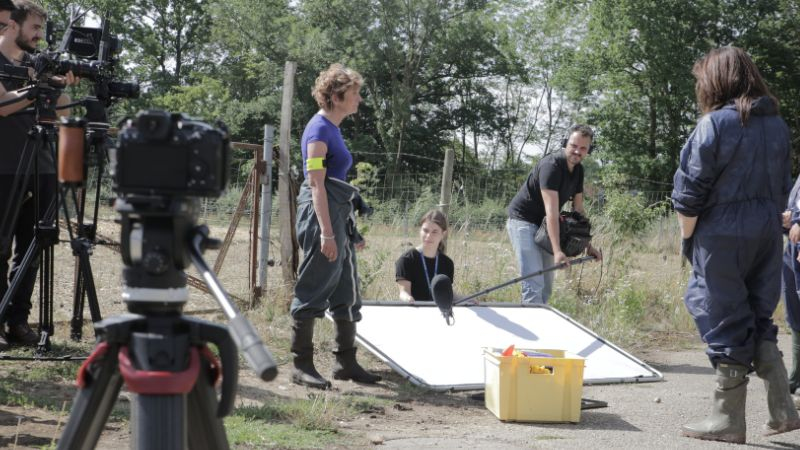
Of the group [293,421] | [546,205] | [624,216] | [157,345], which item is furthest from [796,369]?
[157,345]

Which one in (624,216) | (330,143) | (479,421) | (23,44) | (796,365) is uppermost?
(23,44)

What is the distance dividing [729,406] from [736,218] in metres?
0.88

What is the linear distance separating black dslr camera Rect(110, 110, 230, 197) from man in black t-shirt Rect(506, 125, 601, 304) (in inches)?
185

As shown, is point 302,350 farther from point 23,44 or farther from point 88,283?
point 23,44

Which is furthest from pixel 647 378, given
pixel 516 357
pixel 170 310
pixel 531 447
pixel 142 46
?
pixel 142 46

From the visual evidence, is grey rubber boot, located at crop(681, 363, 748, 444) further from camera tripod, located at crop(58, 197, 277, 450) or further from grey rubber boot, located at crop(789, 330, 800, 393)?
camera tripod, located at crop(58, 197, 277, 450)

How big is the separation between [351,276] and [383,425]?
118 cm

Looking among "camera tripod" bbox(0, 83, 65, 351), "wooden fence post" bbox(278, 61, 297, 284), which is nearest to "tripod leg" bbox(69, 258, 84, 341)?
"camera tripod" bbox(0, 83, 65, 351)

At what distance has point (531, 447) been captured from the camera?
4125mm

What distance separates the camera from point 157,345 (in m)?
1.83

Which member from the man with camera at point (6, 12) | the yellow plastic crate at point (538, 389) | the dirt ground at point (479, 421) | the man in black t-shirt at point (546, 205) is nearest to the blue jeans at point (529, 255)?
the man in black t-shirt at point (546, 205)

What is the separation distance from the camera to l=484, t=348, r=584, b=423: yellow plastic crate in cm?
459

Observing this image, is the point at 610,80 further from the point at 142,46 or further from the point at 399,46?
the point at 142,46

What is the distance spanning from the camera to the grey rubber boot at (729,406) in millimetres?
4266
